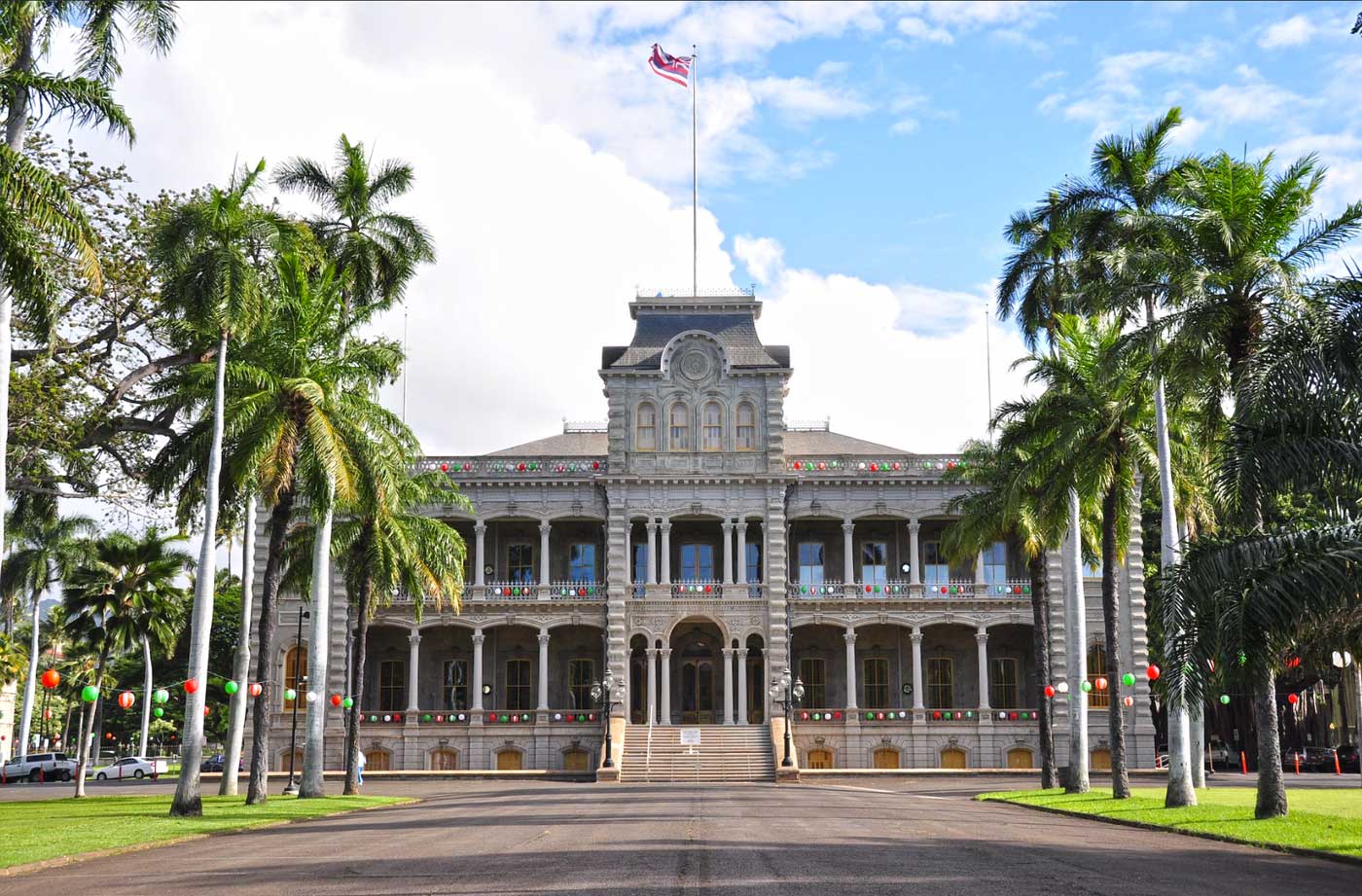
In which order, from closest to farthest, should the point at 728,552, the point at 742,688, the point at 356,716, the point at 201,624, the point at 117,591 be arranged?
the point at 201,624
the point at 356,716
the point at 117,591
the point at 742,688
the point at 728,552

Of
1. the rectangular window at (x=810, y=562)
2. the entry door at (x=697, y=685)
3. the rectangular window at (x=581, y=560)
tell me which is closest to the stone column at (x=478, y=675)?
the rectangular window at (x=581, y=560)

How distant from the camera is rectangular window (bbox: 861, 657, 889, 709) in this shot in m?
58.7

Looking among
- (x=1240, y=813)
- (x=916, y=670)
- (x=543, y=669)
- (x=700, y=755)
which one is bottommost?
(x=700, y=755)

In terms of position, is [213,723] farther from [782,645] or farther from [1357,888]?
[1357,888]

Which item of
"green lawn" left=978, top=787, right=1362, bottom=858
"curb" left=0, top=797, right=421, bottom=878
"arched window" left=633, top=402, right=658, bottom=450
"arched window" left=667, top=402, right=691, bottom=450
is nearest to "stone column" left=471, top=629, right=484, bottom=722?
"arched window" left=633, top=402, right=658, bottom=450

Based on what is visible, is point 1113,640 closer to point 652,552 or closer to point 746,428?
point 746,428

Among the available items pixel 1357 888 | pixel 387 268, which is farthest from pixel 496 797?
pixel 1357 888

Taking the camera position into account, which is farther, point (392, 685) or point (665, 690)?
point (392, 685)

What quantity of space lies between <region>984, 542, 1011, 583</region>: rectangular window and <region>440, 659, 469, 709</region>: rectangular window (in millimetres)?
22696

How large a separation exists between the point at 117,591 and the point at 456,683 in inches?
687

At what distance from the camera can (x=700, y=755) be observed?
5191cm

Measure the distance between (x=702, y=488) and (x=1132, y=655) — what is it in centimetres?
1857

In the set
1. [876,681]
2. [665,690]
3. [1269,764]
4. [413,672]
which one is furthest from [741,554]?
[1269,764]

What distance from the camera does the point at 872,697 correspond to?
2317 inches
